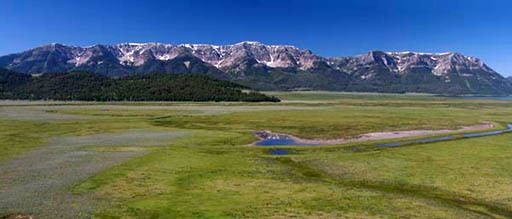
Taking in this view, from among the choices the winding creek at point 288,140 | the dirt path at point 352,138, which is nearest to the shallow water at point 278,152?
the winding creek at point 288,140

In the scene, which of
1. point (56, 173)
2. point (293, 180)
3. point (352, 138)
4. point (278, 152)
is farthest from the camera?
point (352, 138)

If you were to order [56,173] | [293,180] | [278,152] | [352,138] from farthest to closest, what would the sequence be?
[352,138], [278,152], [56,173], [293,180]

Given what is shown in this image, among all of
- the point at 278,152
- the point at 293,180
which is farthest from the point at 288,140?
the point at 293,180

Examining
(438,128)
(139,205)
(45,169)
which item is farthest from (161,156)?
(438,128)

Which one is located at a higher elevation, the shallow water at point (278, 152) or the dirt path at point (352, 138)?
the dirt path at point (352, 138)

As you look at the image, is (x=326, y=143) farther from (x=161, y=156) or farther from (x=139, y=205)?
(x=139, y=205)

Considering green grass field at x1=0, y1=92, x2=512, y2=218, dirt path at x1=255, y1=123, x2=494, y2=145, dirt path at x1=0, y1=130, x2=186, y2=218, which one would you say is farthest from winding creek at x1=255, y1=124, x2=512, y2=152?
dirt path at x1=0, y1=130, x2=186, y2=218

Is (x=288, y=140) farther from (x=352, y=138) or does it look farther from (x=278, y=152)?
(x=278, y=152)

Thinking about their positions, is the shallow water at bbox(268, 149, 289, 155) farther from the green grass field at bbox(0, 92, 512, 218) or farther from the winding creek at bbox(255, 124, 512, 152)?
the green grass field at bbox(0, 92, 512, 218)

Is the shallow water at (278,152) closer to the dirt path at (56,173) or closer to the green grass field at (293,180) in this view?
the green grass field at (293,180)
